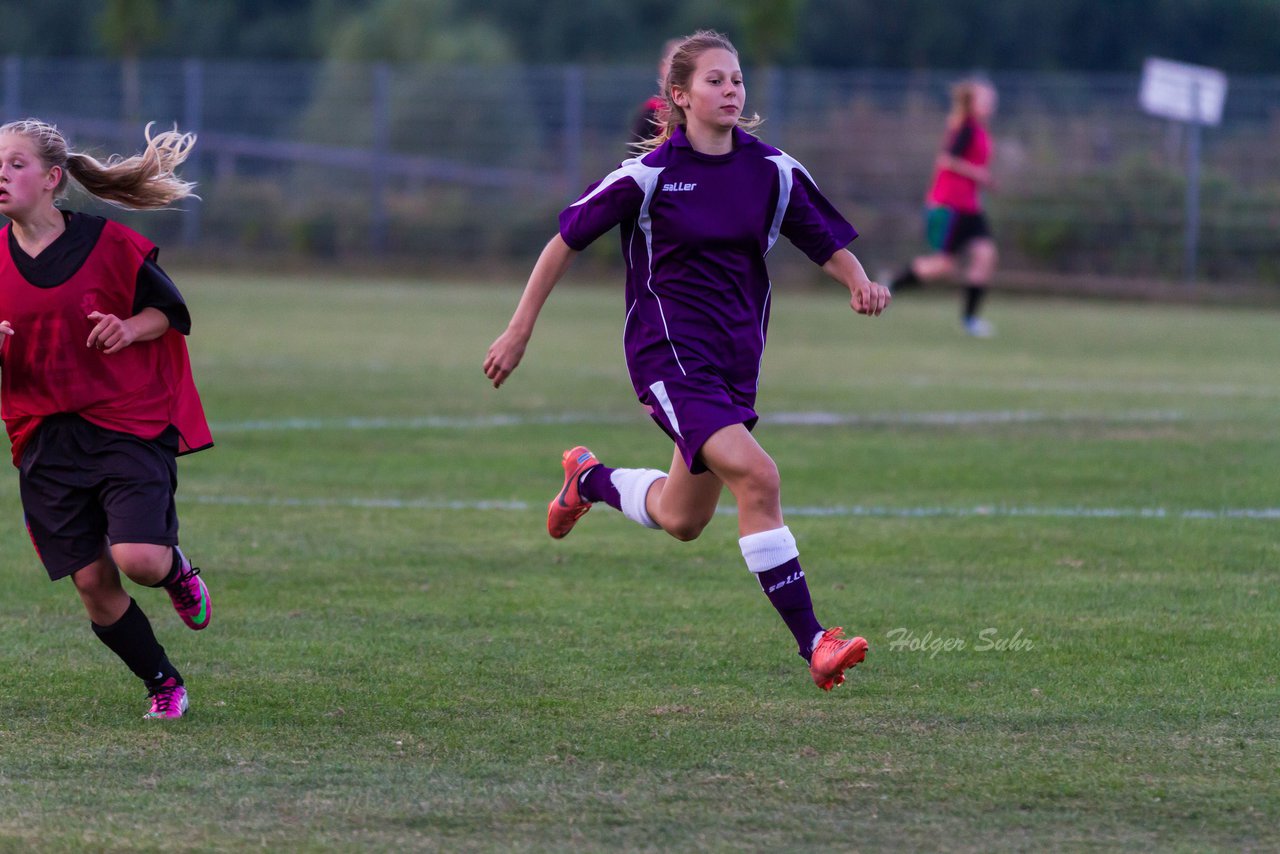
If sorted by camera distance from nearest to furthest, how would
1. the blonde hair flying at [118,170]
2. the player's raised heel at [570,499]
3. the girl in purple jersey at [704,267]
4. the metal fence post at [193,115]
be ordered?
the blonde hair flying at [118,170] < the girl in purple jersey at [704,267] < the player's raised heel at [570,499] < the metal fence post at [193,115]

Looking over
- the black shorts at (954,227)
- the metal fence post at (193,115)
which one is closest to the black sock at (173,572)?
the black shorts at (954,227)

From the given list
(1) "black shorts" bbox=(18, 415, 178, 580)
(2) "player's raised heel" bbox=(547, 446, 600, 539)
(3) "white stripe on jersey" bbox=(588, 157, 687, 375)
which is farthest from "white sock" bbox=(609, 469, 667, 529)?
(1) "black shorts" bbox=(18, 415, 178, 580)

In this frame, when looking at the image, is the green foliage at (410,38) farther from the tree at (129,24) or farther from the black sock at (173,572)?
the black sock at (173,572)

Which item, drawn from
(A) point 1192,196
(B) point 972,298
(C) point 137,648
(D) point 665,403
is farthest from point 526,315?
(A) point 1192,196

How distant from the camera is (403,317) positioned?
18703 mm

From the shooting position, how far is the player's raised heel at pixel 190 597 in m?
4.79

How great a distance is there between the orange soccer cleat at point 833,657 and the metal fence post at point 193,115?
2377 centimetres

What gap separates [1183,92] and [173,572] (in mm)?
20980

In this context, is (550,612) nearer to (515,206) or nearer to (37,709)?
(37,709)

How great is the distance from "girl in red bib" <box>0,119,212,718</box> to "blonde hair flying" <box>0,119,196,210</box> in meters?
0.01

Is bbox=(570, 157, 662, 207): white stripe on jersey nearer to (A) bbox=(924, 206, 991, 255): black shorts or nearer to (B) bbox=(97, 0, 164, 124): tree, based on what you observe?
(A) bbox=(924, 206, 991, 255): black shorts

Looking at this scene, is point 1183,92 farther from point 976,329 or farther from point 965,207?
point 976,329

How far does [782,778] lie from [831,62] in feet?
177

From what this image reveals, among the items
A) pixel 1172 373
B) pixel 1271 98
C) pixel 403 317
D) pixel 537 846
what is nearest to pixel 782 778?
pixel 537 846
